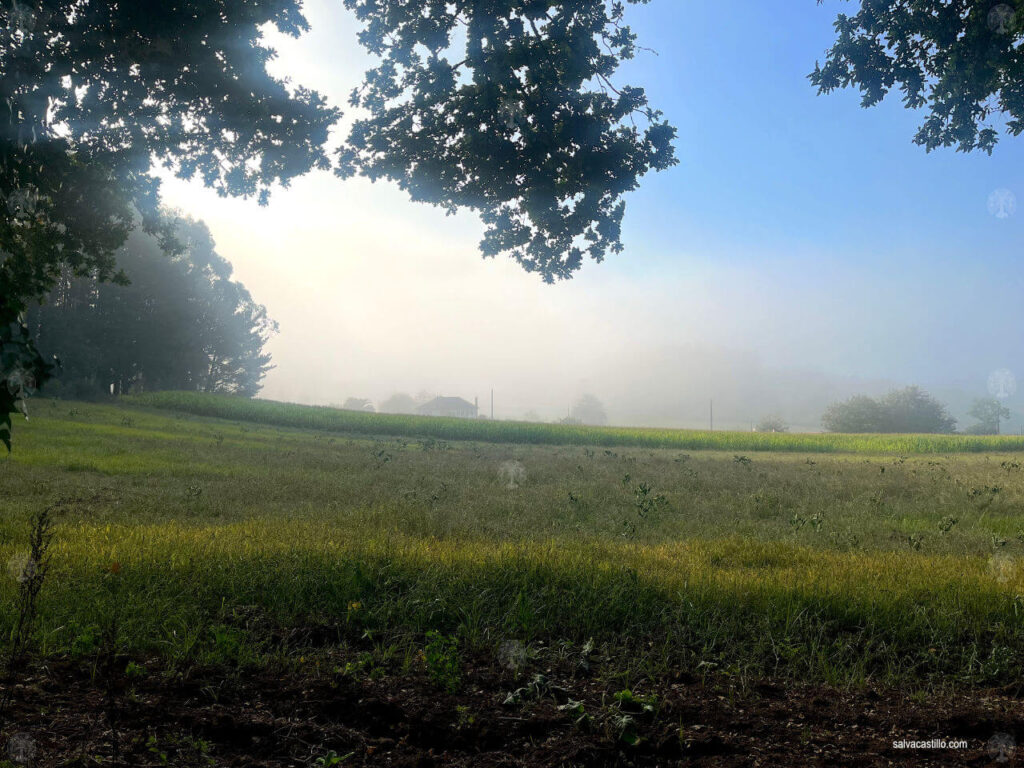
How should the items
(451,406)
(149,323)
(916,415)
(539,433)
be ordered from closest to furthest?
(539,433) < (149,323) < (916,415) < (451,406)

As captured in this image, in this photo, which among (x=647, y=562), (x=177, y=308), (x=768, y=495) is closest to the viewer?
(x=647, y=562)

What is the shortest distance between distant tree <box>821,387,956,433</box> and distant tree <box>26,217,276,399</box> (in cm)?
9453

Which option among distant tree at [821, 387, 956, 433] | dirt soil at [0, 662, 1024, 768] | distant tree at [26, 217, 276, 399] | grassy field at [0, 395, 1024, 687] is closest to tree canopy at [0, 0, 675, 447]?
grassy field at [0, 395, 1024, 687]

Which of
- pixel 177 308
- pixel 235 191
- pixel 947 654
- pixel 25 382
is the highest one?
pixel 177 308

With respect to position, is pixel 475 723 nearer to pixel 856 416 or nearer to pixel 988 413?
pixel 856 416

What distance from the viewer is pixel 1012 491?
14133 millimetres

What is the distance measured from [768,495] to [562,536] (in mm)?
6001

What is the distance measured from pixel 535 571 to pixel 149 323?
57253 mm

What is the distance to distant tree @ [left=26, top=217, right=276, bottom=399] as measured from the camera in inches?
1847

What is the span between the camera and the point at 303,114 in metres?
12.5

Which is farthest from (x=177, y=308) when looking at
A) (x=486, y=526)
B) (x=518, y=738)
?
(x=518, y=738)

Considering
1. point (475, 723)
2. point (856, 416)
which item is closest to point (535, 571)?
point (475, 723)

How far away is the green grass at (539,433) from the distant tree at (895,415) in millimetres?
60563

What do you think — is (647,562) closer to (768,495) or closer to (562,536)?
(562,536)
